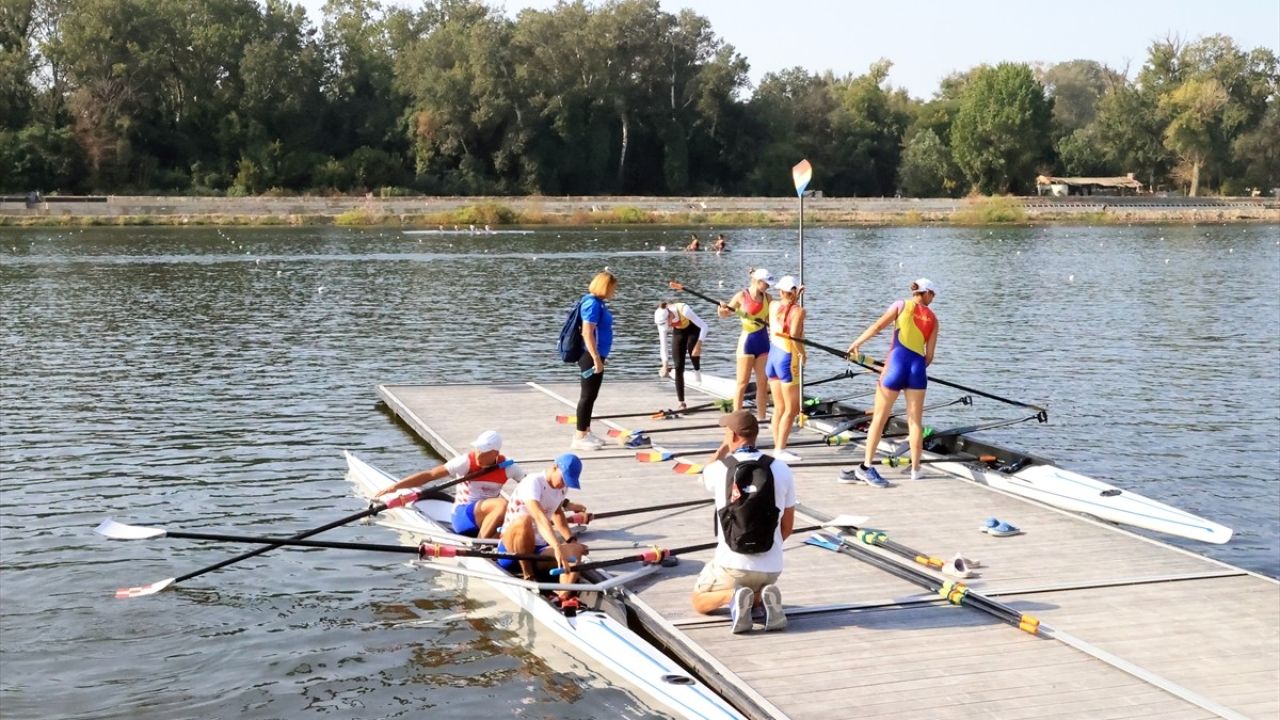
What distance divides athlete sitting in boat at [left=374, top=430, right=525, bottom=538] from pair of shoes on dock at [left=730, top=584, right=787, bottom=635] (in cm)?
332

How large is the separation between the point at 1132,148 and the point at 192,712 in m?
136

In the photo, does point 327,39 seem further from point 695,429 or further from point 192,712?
point 192,712

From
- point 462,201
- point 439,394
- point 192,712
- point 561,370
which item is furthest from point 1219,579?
point 462,201

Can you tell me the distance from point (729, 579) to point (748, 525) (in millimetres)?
889

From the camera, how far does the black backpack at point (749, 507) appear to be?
1052cm

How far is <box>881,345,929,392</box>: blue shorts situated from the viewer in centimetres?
1553

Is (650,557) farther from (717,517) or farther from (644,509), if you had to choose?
(644,509)

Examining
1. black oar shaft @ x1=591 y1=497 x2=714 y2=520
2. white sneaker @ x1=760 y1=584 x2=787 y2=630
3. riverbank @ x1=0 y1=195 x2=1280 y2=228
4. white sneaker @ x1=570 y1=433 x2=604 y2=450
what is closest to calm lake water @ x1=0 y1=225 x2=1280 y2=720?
white sneaker @ x1=760 y1=584 x2=787 y2=630

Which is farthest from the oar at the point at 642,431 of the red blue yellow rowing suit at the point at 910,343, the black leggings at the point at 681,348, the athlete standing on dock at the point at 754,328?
the red blue yellow rowing suit at the point at 910,343

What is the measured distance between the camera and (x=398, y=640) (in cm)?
1301

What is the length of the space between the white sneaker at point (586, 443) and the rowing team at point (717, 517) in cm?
467

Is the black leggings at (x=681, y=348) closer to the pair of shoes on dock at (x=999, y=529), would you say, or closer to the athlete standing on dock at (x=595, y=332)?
the athlete standing on dock at (x=595, y=332)

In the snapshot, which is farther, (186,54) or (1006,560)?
(186,54)

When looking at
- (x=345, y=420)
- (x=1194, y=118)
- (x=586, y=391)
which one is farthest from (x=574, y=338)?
(x=1194, y=118)
